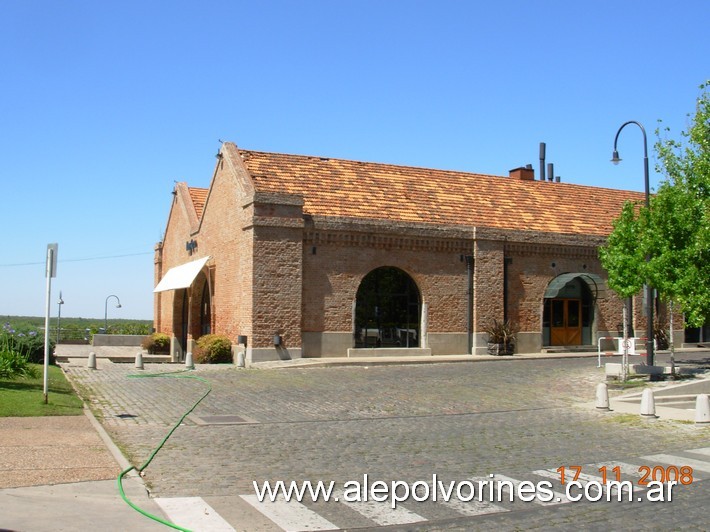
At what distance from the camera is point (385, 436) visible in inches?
469

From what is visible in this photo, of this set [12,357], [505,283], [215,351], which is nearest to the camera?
[12,357]

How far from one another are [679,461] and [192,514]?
6684 mm

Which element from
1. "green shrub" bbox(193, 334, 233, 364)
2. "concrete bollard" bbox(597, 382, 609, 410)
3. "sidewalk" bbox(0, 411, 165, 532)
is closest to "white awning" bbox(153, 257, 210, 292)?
"green shrub" bbox(193, 334, 233, 364)

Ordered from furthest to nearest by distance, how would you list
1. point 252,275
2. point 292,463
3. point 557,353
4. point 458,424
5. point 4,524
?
A: point 557,353
point 252,275
point 458,424
point 292,463
point 4,524

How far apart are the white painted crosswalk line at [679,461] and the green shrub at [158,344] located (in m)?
28.8

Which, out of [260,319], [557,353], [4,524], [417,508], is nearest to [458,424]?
[417,508]

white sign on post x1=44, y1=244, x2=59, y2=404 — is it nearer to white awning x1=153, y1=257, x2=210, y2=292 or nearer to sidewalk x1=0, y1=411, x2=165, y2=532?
sidewalk x1=0, y1=411, x2=165, y2=532

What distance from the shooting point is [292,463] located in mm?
9633

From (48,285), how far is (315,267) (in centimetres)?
1291

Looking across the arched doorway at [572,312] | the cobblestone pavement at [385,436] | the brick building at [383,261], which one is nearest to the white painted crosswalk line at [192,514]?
the cobblestone pavement at [385,436]

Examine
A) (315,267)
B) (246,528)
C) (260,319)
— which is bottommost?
(246,528)

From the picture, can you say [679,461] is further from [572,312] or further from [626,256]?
[572,312]

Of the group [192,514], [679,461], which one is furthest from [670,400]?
[192,514]

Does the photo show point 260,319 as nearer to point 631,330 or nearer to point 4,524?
point 631,330
